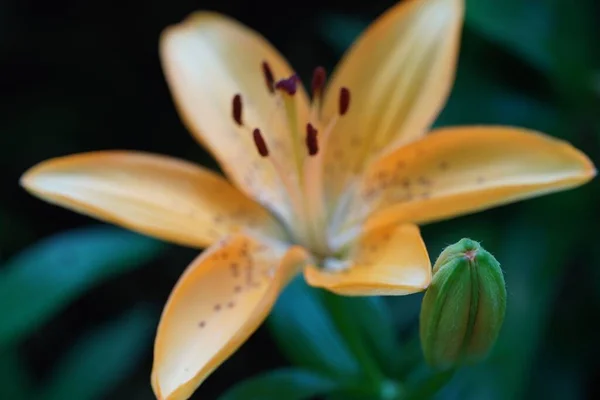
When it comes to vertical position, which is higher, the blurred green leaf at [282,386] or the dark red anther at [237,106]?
the dark red anther at [237,106]

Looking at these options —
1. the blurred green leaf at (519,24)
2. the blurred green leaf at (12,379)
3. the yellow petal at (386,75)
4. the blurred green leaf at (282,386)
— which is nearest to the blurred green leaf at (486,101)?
the blurred green leaf at (519,24)

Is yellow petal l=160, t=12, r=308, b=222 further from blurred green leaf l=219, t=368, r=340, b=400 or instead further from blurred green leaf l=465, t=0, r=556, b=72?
blurred green leaf l=465, t=0, r=556, b=72

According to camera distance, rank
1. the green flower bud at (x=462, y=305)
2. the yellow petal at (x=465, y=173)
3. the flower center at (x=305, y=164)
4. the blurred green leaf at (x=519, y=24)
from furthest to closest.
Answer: the blurred green leaf at (x=519, y=24) < the flower center at (x=305, y=164) < the yellow petal at (x=465, y=173) < the green flower bud at (x=462, y=305)

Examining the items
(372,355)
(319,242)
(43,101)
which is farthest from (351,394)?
(43,101)

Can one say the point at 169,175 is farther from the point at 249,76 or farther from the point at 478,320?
the point at 478,320

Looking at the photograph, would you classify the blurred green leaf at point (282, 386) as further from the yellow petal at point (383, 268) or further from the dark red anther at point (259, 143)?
the dark red anther at point (259, 143)

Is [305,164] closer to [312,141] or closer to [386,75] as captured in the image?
[312,141]
